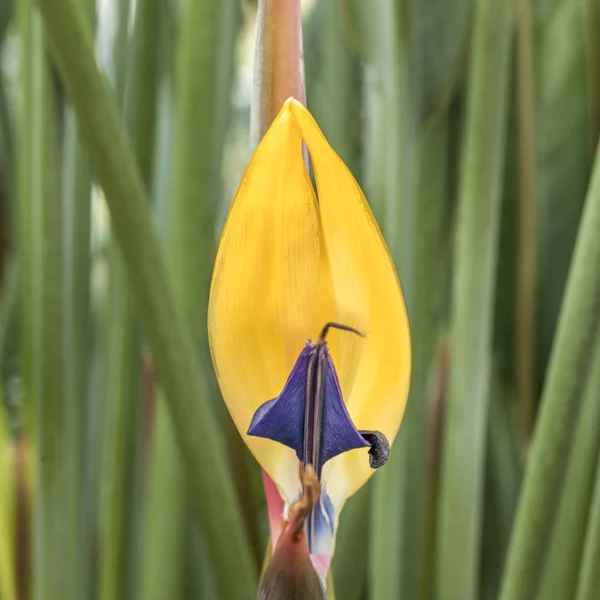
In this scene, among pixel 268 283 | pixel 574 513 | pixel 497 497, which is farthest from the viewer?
pixel 497 497

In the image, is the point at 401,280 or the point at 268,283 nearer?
the point at 268,283

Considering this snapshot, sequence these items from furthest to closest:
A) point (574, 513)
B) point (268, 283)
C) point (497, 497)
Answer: point (497, 497) < point (574, 513) < point (268, 283)

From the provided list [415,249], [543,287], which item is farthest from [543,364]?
[415,249]

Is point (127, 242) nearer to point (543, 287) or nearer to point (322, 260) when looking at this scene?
point (322, 260)

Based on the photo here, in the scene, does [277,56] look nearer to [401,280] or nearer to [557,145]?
[401,280]

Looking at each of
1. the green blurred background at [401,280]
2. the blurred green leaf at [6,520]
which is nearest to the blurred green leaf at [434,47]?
the green blurred background at [401,280]

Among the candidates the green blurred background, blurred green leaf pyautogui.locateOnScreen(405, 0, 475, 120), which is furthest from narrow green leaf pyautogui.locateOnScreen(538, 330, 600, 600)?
blurred green leaf pyautogui.locateOnScreen(405, 0, 475, 120)

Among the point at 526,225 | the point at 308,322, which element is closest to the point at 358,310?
the point at 308,322

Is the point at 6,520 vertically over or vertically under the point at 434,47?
under
